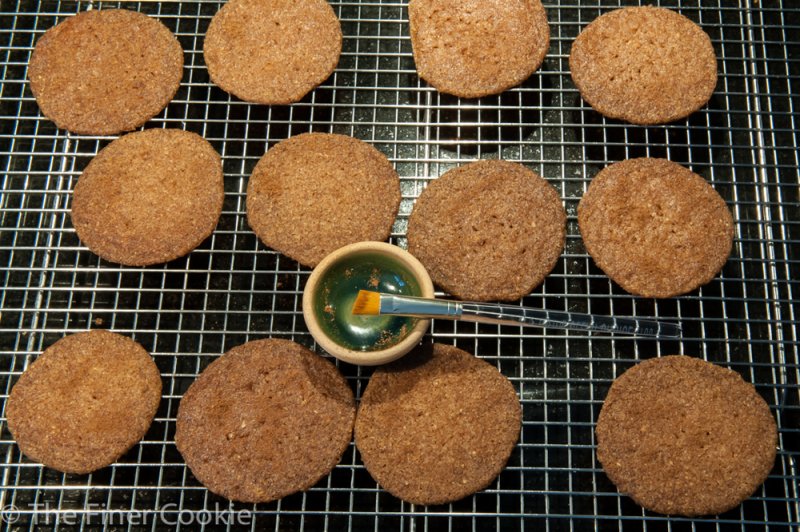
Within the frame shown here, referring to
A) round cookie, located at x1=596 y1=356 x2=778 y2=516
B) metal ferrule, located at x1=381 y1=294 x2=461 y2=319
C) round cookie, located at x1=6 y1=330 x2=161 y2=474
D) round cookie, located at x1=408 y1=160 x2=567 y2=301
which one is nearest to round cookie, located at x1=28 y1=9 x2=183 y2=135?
round cookie, located at x1=6 y1=330 x2=161 y2=474

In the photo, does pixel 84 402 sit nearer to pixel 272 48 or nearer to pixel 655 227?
pixel 272 48

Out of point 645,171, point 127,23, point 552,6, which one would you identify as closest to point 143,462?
point 127,23

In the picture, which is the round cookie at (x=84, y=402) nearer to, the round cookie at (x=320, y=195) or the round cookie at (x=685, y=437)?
the round cookie at (x=320, y=195)

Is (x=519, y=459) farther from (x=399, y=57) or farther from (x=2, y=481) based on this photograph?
(x=2, y=481)

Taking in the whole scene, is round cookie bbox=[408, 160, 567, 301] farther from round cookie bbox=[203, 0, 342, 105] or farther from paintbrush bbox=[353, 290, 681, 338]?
round cookie bbox=[203, 0, 342, 105]

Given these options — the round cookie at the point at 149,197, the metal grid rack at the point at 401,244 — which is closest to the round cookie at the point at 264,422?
the metal grid rack at the point at 401,244

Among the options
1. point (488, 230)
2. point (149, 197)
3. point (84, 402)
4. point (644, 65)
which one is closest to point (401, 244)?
point (488, 230)
